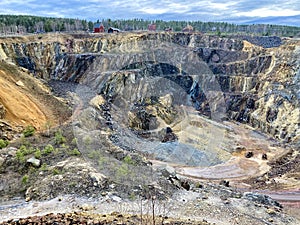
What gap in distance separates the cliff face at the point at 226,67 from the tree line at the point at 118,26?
53.4 feet

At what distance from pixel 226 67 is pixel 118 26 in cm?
4619

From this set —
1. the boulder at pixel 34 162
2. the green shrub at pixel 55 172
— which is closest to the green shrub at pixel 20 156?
the boulder at pixel 34 162

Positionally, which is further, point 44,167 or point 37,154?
point 37,154

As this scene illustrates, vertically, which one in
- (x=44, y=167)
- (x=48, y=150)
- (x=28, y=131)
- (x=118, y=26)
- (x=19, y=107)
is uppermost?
(x=118, y=26)

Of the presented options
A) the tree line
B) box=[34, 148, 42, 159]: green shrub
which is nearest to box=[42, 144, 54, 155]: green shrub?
box=[34, 148, 42, 159]: green shrub

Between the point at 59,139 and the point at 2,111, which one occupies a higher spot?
the point at 2,111

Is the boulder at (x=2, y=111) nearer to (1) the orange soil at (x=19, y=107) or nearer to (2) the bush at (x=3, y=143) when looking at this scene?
(1) the orange soil at (x=19, y=107)

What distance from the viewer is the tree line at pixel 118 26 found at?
246ft

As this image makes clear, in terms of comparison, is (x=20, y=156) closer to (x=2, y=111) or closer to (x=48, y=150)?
(x=48, y=150)

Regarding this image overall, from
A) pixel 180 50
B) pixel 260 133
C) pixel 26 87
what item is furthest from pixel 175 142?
pixel 180 50

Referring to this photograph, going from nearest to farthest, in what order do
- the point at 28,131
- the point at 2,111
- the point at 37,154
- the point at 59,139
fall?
the point at 37,154
the point at 59,139
the point at 28,131
the point at 2,111

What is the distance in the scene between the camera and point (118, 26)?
3912 inches

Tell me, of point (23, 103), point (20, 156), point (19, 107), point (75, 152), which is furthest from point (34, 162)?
point (23, 103)

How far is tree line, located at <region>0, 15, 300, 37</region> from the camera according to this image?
7506cm
